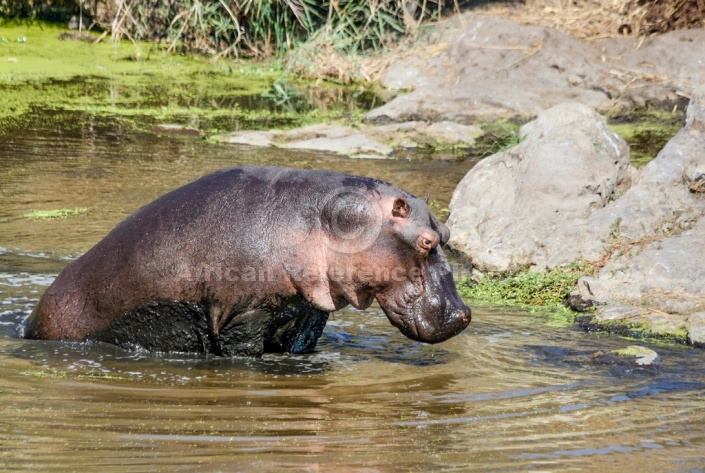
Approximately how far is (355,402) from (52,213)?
4964 mm

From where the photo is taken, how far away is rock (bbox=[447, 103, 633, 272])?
8266mm

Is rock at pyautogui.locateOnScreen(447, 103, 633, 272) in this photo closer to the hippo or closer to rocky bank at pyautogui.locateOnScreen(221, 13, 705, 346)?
rocky bank at pyautogui.locateOnScreen(221, 13, 705, 346)

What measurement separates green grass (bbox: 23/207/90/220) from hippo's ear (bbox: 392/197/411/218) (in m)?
4.70

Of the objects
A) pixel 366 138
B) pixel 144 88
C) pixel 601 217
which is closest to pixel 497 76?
pixel 366 138

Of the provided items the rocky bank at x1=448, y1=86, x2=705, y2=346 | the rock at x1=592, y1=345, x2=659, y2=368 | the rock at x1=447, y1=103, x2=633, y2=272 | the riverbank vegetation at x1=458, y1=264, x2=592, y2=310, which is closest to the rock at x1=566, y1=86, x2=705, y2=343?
the rocky bank at x1=448, y1=86, x2=705, y2=346

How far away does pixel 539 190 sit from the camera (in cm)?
871

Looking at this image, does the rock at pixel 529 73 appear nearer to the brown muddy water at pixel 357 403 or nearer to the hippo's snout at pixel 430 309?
the brown muddy water at pixel 357 403

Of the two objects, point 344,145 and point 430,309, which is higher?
point 344,145

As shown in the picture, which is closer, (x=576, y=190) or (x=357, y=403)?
(x=357, y=403)

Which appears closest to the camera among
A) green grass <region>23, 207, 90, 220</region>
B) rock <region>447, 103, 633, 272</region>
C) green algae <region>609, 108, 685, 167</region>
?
rock <region>447, 103, 633, 272</region>

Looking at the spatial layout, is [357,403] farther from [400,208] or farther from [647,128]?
[647,128]

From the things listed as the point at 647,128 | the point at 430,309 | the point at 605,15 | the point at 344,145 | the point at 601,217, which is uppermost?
the point at 605,15

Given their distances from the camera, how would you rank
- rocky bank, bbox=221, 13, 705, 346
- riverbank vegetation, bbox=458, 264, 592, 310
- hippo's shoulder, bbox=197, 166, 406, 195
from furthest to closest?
1. riverbank vegetation, bbox=458, 264, 592, 310
2. rocky bank, bbox=221, 13, 705, 346
3. hippo's shoulder, bbox=197, 166, 406, 195

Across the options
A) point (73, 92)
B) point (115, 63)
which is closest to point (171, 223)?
point (73, 92)
